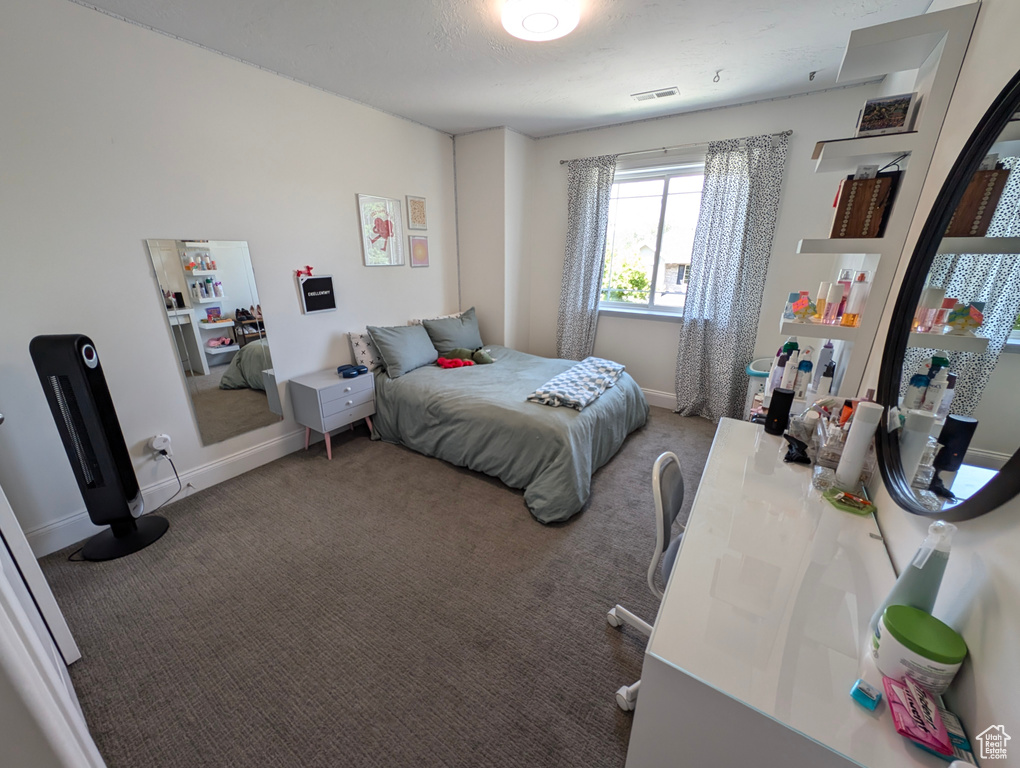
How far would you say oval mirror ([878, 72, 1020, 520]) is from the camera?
76 centimetres

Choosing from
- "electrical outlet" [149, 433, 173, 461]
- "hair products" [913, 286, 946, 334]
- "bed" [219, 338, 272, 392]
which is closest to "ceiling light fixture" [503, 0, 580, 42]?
"hair products" [913, 286, 946, 334]

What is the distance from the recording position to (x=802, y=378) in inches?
70.3

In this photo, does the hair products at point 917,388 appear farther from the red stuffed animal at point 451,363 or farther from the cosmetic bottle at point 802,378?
the red stuffed animal at point 451,363

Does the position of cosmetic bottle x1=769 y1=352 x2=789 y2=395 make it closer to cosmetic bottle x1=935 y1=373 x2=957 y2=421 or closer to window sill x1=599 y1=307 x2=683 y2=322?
cosmetic bottle x1=935 y1=373 x2=957 y2=421

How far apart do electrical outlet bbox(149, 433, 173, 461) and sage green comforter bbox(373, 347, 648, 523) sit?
127cm

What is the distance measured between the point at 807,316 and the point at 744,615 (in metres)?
1.34

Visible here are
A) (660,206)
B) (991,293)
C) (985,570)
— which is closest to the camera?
(985,570)

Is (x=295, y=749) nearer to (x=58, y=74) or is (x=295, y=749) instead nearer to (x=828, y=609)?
(x=828, y=609)

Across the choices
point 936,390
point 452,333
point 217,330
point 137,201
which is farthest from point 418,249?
point 936,390

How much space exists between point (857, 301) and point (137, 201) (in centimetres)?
343

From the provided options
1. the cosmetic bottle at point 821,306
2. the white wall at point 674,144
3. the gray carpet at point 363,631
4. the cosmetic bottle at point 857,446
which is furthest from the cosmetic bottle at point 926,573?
the white wall at point 674,144

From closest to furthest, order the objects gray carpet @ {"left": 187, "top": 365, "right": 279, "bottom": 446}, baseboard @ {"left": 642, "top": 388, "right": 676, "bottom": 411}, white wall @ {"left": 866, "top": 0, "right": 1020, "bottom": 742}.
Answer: white wall @ {"left": 866, "top": 0, "right": 1020, "bottom": 742}
gray carpet @ {"left": 187, "top": 365, "right": 279, "bottom": 446}
baseboard @ {"left": 642, "top": 388, "right": 676, "bottom": 411}

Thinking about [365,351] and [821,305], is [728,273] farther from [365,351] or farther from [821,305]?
[365,351]

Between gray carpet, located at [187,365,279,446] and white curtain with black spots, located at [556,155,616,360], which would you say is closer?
gray carpet, located at [187,365,279,446]
